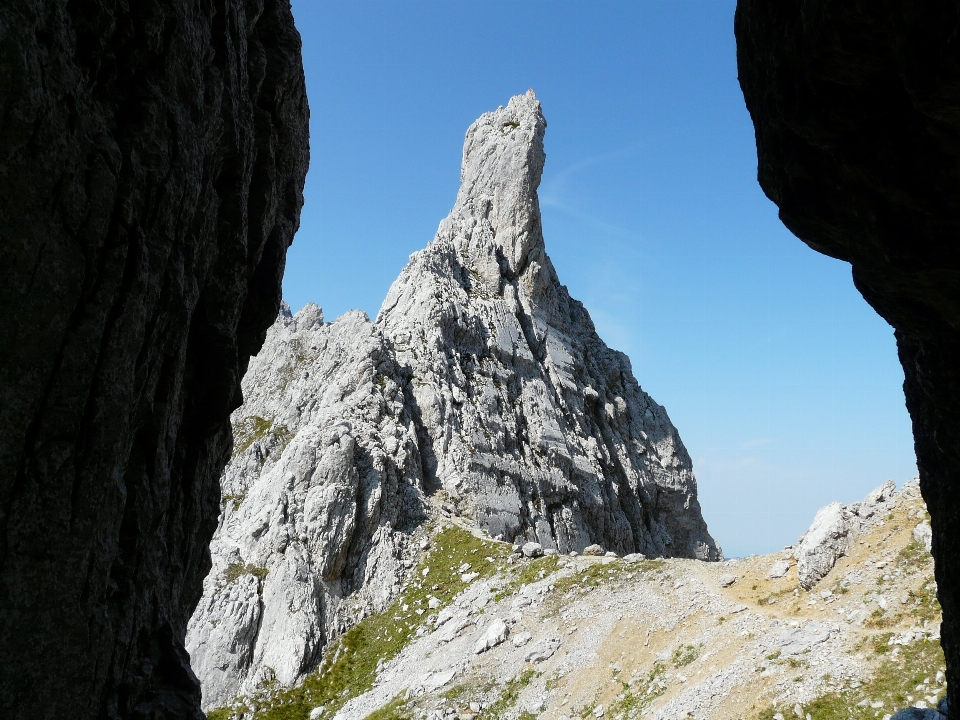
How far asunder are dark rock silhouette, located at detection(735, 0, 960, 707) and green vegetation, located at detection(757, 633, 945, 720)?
491 centimetres

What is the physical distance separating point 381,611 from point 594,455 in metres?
28.0

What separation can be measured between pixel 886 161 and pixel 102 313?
11.4 meters

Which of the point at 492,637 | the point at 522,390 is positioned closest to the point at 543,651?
the point at 492,637

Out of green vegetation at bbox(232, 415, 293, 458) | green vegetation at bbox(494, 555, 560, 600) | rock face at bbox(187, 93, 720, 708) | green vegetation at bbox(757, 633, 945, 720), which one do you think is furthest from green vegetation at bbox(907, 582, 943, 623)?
green vegetation at bbox(232, 415, 293, 458)

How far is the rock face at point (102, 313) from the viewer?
733cm

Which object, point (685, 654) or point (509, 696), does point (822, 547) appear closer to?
point (685, 654)

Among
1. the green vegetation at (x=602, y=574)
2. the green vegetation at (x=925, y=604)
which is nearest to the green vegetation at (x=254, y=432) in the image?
the green vegetation at (x=602, y=574)

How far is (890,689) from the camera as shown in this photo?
19.0 metres

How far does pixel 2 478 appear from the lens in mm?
7203

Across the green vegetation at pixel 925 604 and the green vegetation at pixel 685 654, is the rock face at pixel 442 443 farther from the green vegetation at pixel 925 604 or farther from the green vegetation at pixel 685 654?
the green vegetation at pixel 925 604

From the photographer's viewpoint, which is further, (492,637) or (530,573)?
(530,573)

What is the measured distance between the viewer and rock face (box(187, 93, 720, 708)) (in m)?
39.4

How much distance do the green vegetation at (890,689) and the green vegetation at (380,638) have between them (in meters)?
16.7

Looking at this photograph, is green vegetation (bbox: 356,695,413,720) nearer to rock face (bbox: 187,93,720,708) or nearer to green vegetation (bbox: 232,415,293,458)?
rock face (bbox: 187,93,720,708)
